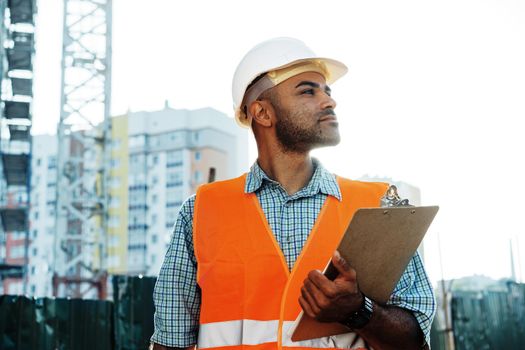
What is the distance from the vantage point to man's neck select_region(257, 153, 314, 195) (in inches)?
109

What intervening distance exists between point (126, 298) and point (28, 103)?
11.1 metres

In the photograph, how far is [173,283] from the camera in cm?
262

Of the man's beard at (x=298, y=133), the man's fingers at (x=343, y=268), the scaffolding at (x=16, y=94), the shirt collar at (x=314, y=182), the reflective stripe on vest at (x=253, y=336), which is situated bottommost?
the reflective stripe on vest at (x=253, y=336)

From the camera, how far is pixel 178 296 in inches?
102

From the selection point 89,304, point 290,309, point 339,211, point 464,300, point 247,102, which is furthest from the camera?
point 464,300

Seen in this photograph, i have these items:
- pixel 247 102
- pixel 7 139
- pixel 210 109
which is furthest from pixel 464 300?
pixel 210 109

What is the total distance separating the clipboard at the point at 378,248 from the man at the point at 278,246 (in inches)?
1.8

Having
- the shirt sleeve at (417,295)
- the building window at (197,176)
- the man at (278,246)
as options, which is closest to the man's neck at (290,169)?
the man at (278,246)

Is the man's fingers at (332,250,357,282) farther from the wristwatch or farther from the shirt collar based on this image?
the shirt collar

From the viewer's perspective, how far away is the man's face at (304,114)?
2.72 metres

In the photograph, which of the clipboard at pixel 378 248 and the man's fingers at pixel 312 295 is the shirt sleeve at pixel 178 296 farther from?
the man's fingers at pixel 312 295

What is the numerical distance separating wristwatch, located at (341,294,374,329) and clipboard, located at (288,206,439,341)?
0.04 meters

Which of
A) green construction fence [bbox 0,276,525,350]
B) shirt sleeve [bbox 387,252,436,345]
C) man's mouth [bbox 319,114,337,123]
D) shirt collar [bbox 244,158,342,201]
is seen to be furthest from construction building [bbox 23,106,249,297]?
shirt sleeve [bbox 387,252,436,345]

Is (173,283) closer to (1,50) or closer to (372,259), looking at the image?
(372,259)
